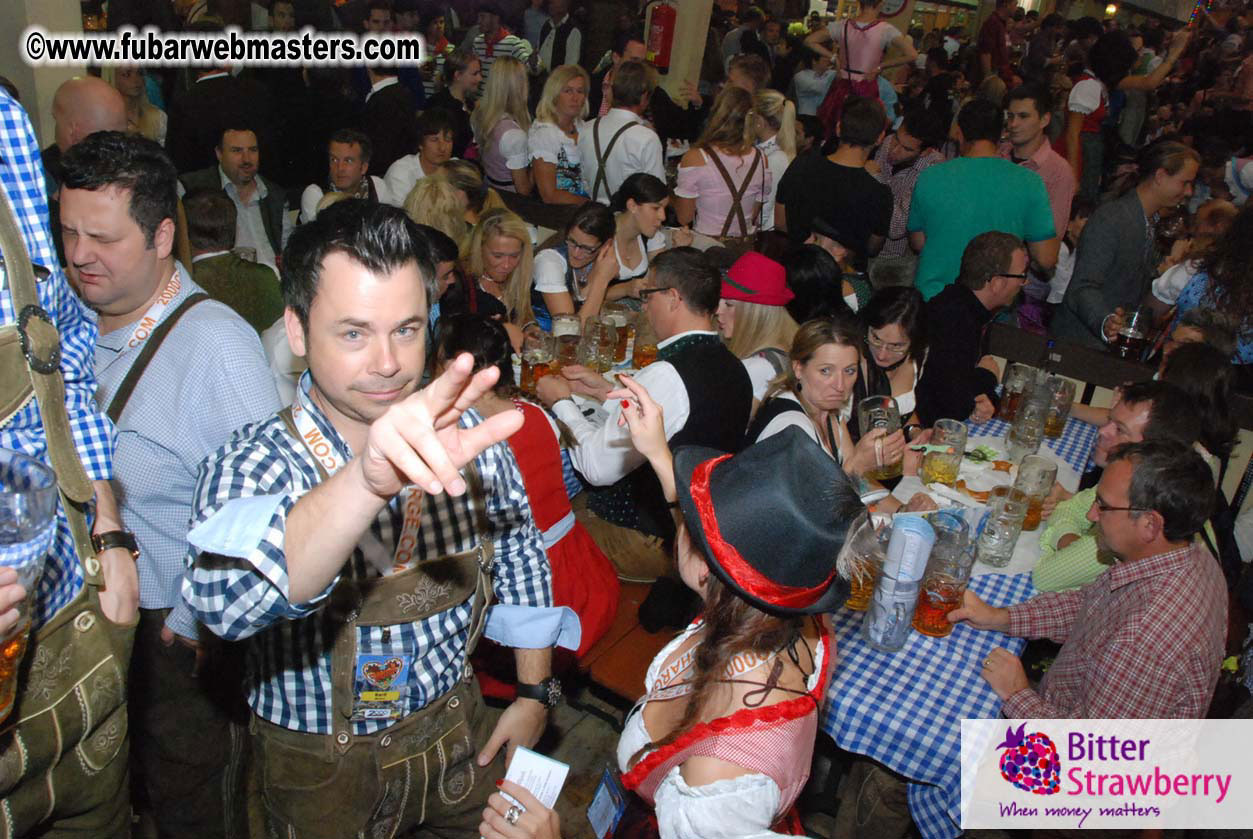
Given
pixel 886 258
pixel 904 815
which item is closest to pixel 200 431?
pixel 904 815

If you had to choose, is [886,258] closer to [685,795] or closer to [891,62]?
[891,62]

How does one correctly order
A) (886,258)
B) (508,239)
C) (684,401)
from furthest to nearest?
(886,258)
(508,239)
(684,401)

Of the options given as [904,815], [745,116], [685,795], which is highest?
[745,116]

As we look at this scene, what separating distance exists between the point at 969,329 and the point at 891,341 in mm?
556

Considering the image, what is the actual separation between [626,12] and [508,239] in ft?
20.1

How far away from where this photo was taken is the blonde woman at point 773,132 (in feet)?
20.9

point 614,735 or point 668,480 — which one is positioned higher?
point 668,480

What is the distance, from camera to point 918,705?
2379 millimetres

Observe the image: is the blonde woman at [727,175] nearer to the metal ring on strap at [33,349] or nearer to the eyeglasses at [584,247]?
the eyeglasses at [584,247]

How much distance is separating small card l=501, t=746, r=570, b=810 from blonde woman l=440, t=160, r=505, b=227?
3641mm

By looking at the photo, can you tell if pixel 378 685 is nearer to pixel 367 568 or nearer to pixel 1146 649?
pixel 367 568

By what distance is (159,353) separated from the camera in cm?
221

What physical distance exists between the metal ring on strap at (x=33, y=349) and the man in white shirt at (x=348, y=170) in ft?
12.9

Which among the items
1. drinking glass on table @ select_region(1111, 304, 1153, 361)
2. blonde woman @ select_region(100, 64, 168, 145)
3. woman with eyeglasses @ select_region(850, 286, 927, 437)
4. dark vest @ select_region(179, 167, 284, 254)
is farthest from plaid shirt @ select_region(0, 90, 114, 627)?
drinking glass on table @ select_region(1111, 304, 1153, 361)
